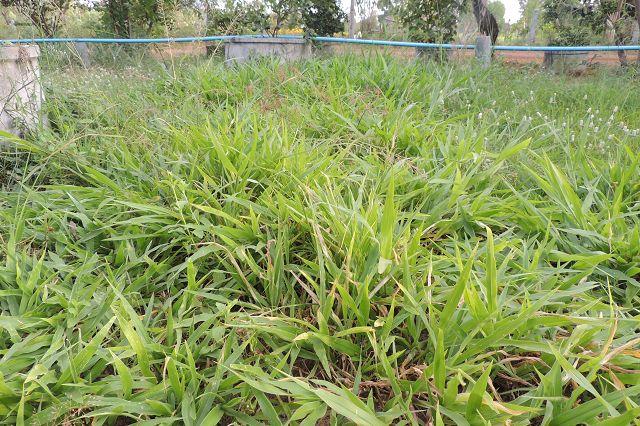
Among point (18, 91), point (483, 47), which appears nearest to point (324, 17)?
point (483, 47)

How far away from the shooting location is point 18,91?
2414 mm

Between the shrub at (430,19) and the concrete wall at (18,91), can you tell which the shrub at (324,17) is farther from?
the concrete wall at (18,91)

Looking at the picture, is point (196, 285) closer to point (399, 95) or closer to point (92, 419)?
point (92, 419)

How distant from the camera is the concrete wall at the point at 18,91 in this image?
237 cm

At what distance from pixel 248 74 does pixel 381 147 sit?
6.08 feet

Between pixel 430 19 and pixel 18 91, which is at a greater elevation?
pixel 430 19

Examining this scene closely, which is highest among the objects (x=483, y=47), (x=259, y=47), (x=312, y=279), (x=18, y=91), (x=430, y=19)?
(x=430, y=19)

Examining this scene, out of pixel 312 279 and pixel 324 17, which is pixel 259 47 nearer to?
pixel 324 17

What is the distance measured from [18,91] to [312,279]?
2.02m

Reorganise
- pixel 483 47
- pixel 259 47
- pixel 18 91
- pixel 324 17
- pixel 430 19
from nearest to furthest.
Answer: pixel 18 91 → pixel 483 47 → pixel 259 47 → pixel 430 19 → pixel 324 17

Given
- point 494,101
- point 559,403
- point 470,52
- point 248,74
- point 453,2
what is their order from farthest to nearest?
1. point 453,2
2. point 470,52
3. point 248,74
4. point 494,101
5. point 559,403

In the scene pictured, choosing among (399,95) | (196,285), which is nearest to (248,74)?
(399,95)

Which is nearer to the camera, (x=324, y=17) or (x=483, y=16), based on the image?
(x=483, y=16)

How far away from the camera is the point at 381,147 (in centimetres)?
239
